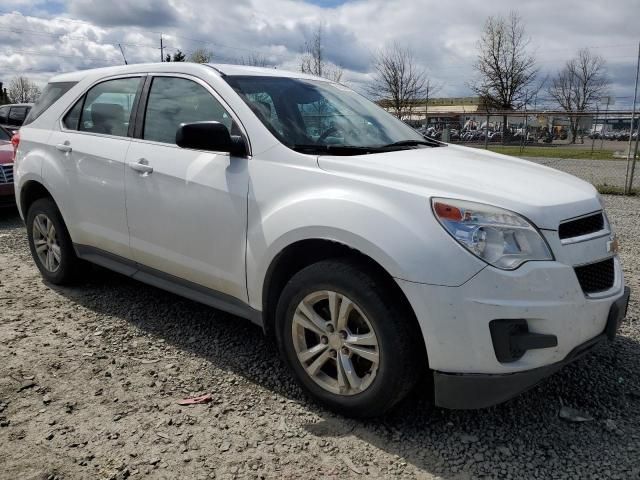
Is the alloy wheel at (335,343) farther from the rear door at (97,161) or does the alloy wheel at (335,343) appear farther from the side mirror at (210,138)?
the rear door at (97,161)

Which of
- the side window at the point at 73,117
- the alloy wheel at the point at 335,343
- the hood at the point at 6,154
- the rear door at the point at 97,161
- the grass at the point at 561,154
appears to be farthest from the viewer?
the grass at the point at 561,154

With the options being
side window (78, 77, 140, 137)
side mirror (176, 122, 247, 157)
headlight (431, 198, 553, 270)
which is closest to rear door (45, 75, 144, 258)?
side window (78, 77, 140, 137)

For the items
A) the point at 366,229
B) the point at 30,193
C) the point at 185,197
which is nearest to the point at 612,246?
the point at 366,229

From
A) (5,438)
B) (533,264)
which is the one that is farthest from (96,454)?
(533,264)

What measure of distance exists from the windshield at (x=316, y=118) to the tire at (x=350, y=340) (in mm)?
768

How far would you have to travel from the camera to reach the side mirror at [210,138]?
9.66 ft

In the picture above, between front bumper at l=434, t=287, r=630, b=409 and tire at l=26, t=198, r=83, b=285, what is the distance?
332cm

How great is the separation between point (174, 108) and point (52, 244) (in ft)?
6.21

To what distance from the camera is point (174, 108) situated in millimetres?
3588

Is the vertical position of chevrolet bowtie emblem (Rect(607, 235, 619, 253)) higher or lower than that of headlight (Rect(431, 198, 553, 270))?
lower

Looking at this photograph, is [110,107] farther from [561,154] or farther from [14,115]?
[561,154]

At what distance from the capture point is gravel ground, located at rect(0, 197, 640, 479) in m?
2.46

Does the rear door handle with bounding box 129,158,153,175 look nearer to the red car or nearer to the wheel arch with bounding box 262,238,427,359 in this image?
the wheel arch with bounding box 262,238,427,359

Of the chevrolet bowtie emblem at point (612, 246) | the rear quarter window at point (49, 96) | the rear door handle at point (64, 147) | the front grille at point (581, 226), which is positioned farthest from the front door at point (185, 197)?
the chevrolet bowtie emblem at point (612, 246)
